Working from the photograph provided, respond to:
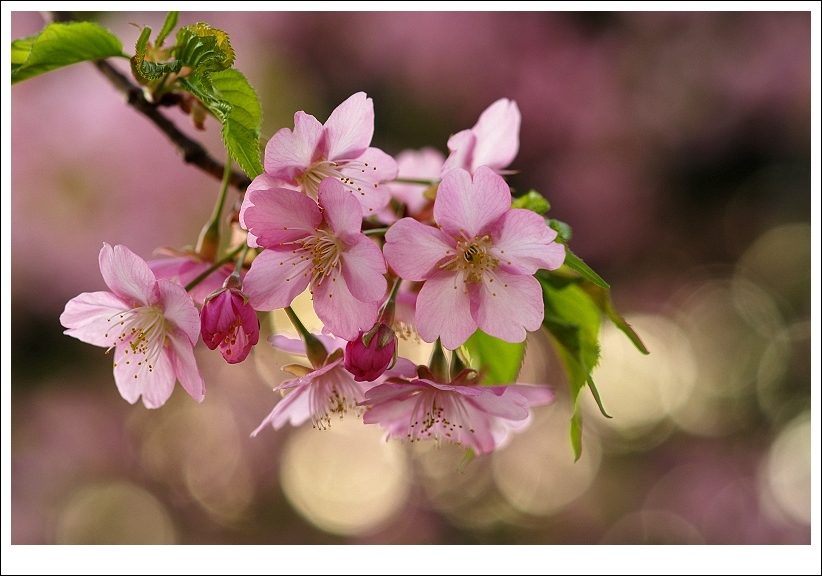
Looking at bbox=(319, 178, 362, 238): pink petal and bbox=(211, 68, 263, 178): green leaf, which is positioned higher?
bbox=(211, 68, 263, 178): green leaf

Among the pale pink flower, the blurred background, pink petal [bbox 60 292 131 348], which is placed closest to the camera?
pink petal [bbox 60 292 131 348]

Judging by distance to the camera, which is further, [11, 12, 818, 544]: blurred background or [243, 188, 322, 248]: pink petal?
[11, 12, 818, 544]: blurred background

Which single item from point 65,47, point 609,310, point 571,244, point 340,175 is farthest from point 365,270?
point 571,244

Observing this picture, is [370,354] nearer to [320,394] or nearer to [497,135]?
[320,394]

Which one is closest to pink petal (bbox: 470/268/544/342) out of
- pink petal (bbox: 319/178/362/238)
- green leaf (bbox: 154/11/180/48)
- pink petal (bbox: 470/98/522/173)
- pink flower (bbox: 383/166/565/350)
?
pink flower (bbox: 383/166/565/350)

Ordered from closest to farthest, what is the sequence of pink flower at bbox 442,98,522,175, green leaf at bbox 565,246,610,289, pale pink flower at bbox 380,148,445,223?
green leaf at bbox 565,246,610,289 < pink flower at bbox 442,98,522,175 < pale pink flower at bbox 380,148,445,223

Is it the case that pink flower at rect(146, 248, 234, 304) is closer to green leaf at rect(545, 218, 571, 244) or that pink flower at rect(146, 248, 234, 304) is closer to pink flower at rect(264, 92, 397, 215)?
pink flower at rect(264, 92, 397, 215)

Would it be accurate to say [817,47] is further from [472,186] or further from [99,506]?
[99,506]
